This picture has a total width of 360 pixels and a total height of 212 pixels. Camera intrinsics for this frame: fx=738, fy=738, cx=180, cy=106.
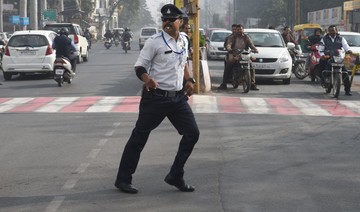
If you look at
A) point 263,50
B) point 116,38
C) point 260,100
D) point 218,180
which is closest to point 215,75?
point 263,50

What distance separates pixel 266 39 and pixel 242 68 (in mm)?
4204

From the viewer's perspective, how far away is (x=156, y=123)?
736 cm

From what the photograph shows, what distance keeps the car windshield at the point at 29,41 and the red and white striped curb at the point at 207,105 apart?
6344 millimetres

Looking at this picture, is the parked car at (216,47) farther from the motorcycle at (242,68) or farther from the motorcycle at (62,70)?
the motorcycle at (242,68)

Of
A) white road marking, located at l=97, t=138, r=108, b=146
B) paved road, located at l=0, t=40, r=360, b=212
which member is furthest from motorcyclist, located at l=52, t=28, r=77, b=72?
white road marking, located at l=97, t=138, r=108, b=146

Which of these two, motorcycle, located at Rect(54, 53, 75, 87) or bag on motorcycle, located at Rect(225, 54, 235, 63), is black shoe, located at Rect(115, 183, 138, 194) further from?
motorcycle, located at Rect(54, 53, 75, 87)

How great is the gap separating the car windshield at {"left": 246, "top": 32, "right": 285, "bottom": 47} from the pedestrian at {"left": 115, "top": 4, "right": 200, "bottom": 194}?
14936 mm

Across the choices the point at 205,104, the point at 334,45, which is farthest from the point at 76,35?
the point at 205,104

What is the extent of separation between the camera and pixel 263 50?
21.2 m

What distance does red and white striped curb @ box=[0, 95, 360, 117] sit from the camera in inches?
576

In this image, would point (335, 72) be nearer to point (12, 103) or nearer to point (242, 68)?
point (242, 68)

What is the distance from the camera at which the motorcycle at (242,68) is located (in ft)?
60.2

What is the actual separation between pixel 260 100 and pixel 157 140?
640 centimetres

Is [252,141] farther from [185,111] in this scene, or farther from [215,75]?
[215,75]
